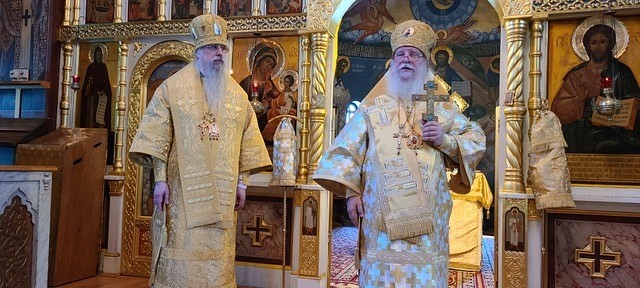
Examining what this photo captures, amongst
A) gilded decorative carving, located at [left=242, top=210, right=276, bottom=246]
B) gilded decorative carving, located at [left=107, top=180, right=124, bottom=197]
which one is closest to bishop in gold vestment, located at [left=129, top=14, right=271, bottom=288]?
gilded decorative carving, located at [left=242, top=210, right=276, bottom=246]

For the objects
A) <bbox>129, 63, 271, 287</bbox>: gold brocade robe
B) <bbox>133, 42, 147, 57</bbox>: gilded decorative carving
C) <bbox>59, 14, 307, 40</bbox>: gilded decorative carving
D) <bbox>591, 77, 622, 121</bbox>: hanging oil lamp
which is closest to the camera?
<bbox>129, 63, 271, 287</bbox>: gold brocade robe

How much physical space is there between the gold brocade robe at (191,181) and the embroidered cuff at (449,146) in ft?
5.42

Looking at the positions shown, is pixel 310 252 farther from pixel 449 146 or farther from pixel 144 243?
pixel 449 146

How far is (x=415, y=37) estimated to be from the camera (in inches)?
113

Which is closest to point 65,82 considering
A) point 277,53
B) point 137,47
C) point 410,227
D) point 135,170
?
point 137,47

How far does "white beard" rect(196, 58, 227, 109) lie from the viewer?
3.87 m

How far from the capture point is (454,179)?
9.86 feet

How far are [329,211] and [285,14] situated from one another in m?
2.11

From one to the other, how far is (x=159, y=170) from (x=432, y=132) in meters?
1.94

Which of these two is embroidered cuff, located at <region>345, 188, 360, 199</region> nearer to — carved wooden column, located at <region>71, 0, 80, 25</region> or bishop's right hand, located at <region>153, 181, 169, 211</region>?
bishop's right hand, located at <region>153, 181, 169, 211</region>

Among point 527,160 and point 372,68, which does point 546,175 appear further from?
point 372,68

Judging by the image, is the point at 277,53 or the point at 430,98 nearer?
the point at 430,98

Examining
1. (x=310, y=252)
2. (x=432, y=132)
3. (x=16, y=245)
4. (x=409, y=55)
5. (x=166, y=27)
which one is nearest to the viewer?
(x=432, y=132)

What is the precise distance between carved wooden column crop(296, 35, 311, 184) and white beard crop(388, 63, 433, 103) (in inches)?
105
